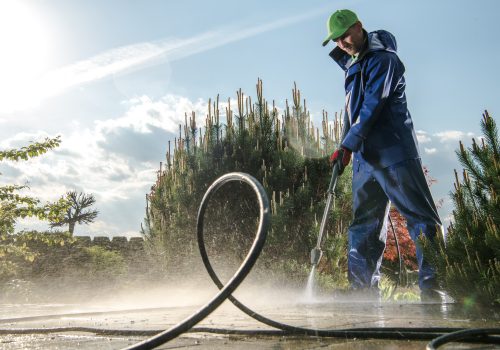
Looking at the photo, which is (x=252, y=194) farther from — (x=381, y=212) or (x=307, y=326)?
(x=307, y=326)

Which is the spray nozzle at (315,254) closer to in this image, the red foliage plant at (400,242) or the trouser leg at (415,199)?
the trouser leg at (415,199)

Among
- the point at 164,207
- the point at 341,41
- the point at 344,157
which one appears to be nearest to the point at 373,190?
the point at 344,157

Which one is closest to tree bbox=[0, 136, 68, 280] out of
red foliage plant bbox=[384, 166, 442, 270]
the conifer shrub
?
the conifer shrub

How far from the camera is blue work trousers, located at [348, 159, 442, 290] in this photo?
4676 mm

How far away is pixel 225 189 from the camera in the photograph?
8133mm

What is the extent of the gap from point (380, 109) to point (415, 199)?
2.87 feet

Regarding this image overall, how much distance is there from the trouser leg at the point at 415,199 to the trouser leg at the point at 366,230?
40 cm

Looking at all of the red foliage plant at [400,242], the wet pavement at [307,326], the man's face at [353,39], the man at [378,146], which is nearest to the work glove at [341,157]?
the man at [378,146]

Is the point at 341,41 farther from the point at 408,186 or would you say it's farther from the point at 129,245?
the point at 129,245

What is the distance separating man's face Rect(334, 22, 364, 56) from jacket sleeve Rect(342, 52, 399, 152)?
28cm

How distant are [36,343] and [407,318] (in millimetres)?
2328

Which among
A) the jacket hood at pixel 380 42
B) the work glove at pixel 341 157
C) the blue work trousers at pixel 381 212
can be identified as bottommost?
the blue work trousers at pixel 381 212

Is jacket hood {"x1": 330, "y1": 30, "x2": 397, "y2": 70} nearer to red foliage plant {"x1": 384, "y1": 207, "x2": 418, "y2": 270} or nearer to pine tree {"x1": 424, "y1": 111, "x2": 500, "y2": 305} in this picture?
pine tree {"x1": 424, "y1": 111, "x2": 500, "y2": 305}

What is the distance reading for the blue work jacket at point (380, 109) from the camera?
473cm
